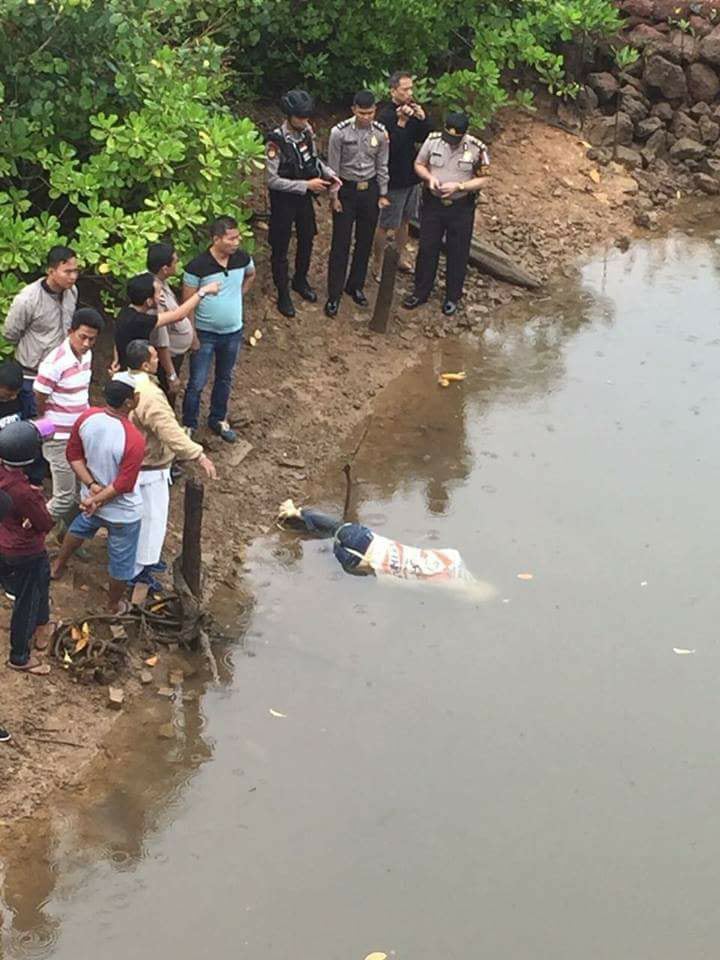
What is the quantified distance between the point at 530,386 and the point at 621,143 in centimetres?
651

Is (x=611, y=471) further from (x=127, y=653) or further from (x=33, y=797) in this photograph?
(x=33, y=797)

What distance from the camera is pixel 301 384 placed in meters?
10.8

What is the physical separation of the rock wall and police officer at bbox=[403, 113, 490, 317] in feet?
16.0

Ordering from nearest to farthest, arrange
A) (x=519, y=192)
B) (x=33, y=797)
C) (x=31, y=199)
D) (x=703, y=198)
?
(x=33, y=797) < (x=31, y=199) < (x=519, y=192) < (x=703, y=198)

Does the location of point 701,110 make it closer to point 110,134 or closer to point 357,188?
point 357,188

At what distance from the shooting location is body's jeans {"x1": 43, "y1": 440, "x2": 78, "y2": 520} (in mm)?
7559

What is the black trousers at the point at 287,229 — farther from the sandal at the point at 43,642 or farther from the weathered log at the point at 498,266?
the sandal at the point at 43,642

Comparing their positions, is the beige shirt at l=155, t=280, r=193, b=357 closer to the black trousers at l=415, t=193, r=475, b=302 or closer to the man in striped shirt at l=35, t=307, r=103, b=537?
the man in striped shirt at l=35, t=307, r=103, b=537

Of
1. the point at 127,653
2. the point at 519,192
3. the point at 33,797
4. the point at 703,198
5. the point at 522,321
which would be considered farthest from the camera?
the point at 703,198

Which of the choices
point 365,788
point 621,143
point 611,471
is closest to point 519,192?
point 621,143

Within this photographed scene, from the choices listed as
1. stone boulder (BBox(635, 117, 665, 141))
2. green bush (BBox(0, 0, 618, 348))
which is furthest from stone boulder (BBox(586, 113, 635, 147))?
green bush (BBox(0, 0, 618, 348))

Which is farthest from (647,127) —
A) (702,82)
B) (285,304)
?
(285,304)

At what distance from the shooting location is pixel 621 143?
637 inches

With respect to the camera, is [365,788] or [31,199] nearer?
[365,788]
